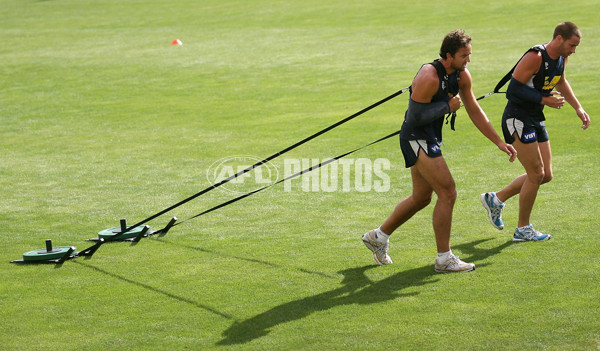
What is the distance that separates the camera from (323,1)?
112 ft

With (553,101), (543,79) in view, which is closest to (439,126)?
(553,101)

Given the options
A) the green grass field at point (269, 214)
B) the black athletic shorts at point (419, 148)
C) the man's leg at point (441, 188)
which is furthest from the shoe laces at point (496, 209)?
the black athletic shorts at point (419, 148)

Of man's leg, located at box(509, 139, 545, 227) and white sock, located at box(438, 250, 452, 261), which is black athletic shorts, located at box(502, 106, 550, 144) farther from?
white sock, located at box(438, 250, 452, 261)

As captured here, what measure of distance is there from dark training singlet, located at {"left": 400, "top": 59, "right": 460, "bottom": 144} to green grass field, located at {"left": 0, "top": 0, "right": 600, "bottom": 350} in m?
1.24

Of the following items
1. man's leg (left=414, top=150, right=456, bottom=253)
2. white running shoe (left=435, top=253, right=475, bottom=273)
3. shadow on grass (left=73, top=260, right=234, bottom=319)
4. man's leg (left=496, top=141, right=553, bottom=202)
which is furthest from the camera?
man's leg (left=496, top=141, right=553, bottom=202)

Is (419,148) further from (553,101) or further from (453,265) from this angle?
(553,101)

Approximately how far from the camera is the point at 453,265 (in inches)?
279

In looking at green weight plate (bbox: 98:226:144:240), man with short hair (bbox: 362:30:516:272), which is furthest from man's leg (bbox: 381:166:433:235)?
green weight plate (bbox: 98:226:144:240)

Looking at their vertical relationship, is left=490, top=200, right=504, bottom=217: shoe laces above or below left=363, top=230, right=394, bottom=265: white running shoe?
above

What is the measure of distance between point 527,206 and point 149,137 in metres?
8.38

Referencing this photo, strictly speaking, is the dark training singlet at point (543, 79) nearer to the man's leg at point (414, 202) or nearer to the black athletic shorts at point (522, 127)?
the black athletic shorts at point (522, 127)

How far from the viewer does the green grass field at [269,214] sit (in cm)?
615

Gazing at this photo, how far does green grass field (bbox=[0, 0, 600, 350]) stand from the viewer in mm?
6148

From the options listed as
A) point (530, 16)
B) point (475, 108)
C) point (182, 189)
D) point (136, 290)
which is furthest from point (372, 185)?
point (530, 16)
